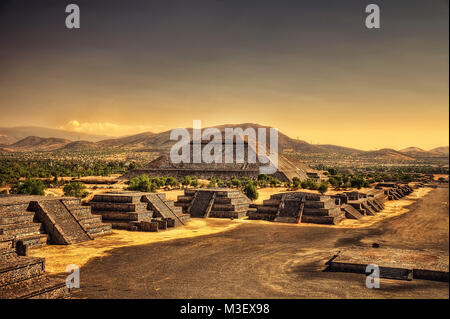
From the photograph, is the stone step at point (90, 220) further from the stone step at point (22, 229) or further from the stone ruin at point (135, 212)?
the stone step at point (22, 229)

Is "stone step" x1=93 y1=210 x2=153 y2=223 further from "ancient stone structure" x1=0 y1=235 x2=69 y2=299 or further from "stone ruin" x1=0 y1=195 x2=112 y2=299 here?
"ancient stone structure" x1=0 y1=235 x2=69 y2=299

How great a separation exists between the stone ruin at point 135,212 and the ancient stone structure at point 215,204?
471 cm

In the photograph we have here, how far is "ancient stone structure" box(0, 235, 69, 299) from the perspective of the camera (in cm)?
1301

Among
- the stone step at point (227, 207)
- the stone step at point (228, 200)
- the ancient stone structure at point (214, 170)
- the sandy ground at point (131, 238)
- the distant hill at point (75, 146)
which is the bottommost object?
the sandy ground at point (131, 238)

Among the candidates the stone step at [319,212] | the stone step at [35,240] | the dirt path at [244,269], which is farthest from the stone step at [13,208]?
the stone step at [319,212]

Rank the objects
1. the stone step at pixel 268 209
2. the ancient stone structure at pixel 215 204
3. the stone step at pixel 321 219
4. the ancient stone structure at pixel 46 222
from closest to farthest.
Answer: the ancient stone structure at pixel 46 222
the stone step at pixel 321 219
the stone step at pixel 268 209
the ancient stone structure at pixel 215 204

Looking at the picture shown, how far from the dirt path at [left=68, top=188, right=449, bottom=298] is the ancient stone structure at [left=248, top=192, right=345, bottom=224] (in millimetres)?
6672

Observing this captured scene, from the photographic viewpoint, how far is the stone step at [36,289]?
1284 centimetres

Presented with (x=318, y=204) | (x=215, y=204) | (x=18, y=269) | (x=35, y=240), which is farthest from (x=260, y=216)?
(x=18, y=269)

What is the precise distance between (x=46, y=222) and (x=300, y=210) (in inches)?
853

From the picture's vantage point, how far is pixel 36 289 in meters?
13.4
